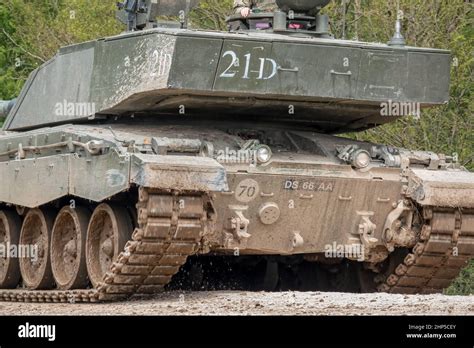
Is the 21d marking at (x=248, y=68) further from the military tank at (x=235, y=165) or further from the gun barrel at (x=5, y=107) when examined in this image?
the gun barrel at (x=5, y=107)

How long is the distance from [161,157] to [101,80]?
225 centimetres

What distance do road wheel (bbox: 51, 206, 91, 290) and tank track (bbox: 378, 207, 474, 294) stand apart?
11.4ft

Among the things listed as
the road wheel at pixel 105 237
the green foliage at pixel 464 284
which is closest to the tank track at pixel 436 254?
the road wheel at pixel 105 237

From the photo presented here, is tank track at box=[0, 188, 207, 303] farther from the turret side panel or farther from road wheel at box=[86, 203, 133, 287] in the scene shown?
the turret side panel

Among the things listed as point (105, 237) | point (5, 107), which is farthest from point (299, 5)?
point (5, 107)

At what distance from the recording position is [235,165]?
1602 centimetres

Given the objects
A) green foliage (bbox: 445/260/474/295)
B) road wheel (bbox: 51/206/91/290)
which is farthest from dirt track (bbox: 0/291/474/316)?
green foliage (bbox: 445/260/474/295)

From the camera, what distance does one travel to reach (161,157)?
50.5ft

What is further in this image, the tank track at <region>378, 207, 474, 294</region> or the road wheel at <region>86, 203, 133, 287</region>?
the tank track at <region>378, 207, 474, 294</region>

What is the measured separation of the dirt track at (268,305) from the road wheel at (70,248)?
56 centimetres

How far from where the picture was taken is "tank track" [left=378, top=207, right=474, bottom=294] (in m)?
16.7

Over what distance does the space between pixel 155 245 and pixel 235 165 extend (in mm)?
1287
